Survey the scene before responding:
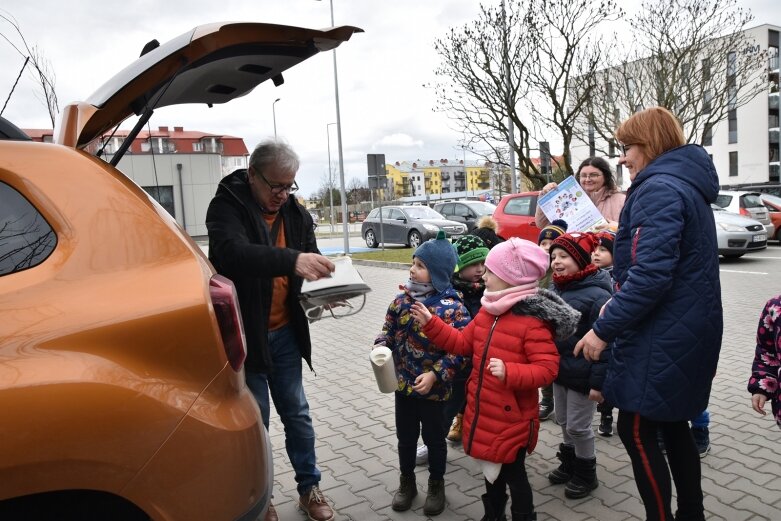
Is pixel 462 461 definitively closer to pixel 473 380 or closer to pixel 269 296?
pixel 473 380

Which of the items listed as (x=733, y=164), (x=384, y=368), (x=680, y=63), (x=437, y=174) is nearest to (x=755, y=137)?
(x=733, y=164)

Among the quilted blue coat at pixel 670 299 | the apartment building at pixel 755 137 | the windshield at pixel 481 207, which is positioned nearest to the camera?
the quilted blue coat at pixel 670 299

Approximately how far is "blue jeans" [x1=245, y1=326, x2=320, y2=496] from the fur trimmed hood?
118 cm

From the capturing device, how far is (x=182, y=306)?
1662 mm

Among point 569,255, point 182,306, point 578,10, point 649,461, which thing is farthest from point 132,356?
point 578,10

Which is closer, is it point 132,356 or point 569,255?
point 132,356

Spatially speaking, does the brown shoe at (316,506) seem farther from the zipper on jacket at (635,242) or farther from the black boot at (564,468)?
the zipper on jacket at (635,242)

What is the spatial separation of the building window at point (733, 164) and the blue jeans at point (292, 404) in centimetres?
5445

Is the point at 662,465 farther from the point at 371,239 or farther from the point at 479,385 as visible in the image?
the point at 371,239

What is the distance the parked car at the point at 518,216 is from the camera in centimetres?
1191

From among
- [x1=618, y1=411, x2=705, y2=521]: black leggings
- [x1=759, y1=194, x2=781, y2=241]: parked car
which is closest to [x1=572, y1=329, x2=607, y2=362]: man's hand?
[x1=618, y1=411, x2=705, y2=521]: black leggings

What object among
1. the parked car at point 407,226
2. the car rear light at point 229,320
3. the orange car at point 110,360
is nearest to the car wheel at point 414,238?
the parked car at point 407,226

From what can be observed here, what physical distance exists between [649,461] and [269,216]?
207 cm

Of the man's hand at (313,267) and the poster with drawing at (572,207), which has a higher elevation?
the poster with drawing at (572,207)
